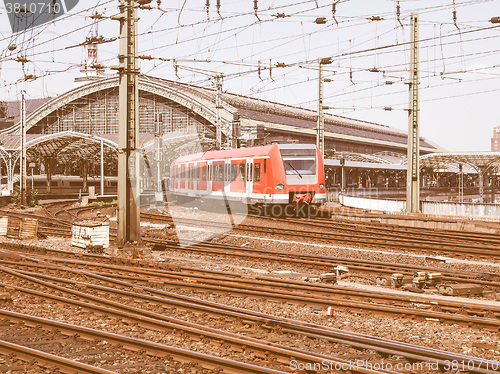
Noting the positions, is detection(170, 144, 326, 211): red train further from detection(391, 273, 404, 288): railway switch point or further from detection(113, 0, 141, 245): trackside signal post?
detection(391, 273, 404, 288): railway switch point

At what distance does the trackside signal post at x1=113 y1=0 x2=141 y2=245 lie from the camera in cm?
1805

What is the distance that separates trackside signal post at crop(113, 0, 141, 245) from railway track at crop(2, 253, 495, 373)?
3.64 m

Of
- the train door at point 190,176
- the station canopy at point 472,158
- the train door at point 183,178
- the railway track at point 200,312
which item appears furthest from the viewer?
the train door at point 183,178

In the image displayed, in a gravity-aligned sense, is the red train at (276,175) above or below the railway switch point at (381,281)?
above

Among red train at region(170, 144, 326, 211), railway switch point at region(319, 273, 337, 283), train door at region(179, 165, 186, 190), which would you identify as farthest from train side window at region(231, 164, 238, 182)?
railway switch point at region(319, 273, 337, 283)

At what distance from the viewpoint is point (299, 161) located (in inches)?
1066

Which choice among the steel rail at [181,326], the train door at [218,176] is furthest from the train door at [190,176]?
the steel rail at [181,326]

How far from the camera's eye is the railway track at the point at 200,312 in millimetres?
7957

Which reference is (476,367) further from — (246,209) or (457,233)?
(246,209)

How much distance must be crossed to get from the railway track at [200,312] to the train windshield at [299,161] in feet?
43.8

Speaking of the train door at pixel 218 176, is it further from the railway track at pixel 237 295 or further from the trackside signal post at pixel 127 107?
the trackside signal post at pixel 127 107

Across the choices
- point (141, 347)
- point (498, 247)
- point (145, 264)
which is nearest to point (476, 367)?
point (141, 347)

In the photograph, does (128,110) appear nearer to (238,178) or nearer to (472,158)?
(238,178)

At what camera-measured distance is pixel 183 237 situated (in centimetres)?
2338
